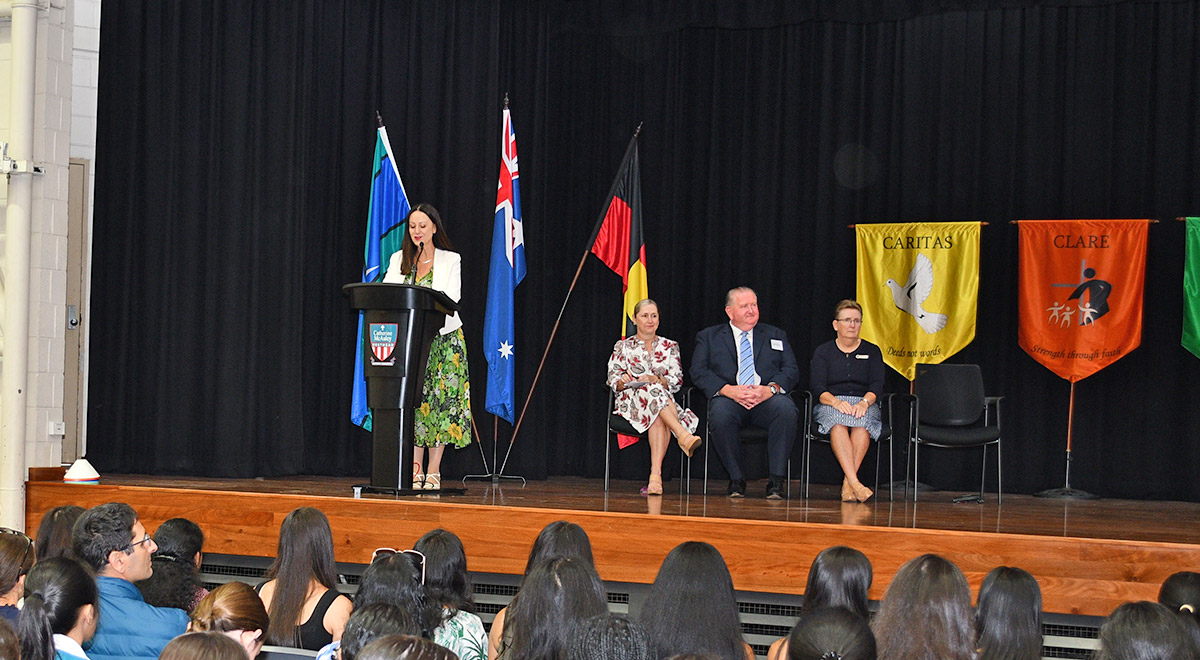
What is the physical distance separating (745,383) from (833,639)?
160 inches

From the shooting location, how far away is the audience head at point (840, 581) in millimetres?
2604

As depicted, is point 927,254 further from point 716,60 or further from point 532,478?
point 532,478

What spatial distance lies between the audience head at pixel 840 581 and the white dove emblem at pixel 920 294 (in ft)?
14.3

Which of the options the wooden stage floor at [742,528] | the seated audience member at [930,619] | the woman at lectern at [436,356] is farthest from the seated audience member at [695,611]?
the woman at lectern at [436,356]

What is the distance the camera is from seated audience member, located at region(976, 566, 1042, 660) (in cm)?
232

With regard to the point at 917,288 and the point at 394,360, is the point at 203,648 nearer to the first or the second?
the point at 394,360

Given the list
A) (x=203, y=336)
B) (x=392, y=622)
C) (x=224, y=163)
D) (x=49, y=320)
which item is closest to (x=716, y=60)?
(x=224, y=163)

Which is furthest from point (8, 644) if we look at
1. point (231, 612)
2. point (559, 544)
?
point (559, 544)

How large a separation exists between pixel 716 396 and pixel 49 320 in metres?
3.24

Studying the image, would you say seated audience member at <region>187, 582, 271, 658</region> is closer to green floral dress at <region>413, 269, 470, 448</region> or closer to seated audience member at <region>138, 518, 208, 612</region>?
seated audience member at <region>138, 518, 208, 612</region>

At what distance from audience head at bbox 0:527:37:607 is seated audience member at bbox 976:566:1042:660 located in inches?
81.1

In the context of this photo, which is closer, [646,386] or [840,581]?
[840,581]

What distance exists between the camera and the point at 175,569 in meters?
3.14

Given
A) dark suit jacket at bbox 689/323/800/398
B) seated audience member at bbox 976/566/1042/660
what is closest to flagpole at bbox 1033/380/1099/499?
dark suit jacket at bbox 689/323/800/398
